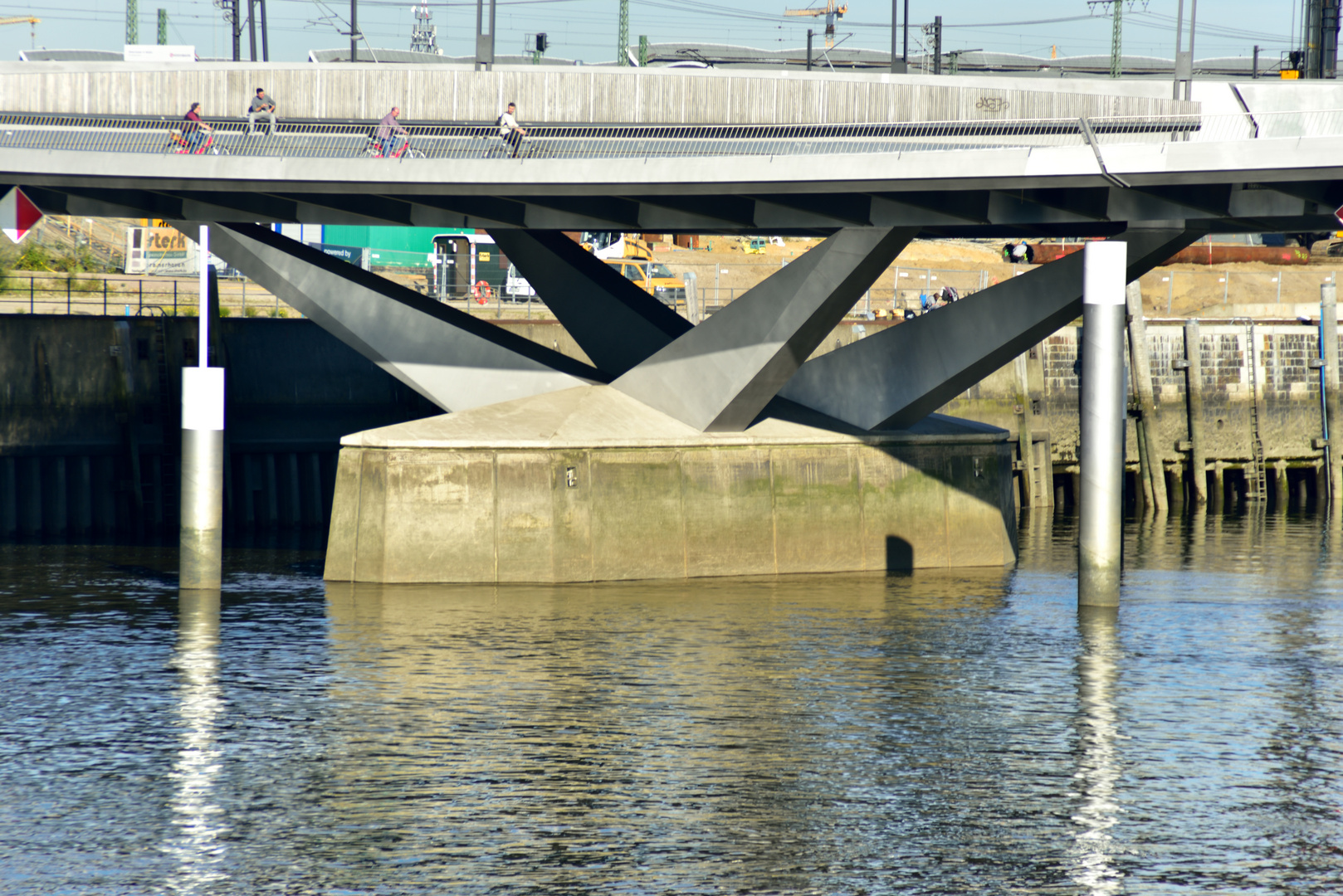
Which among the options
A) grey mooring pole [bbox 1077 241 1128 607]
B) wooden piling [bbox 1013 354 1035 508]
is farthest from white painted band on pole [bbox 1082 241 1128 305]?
wooden piling [bbox 1013 354 1035 508]

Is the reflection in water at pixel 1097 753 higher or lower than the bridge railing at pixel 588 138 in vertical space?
lower

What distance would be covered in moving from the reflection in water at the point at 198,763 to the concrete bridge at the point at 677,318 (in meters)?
6.90

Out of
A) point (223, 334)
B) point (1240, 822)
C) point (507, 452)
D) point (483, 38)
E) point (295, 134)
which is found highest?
point (483, 38)

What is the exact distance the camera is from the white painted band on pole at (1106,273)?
2997 centimetres

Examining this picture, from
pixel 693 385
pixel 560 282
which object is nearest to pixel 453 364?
pixel 560 282

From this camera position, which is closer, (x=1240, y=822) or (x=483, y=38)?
(x=1240, y=822)

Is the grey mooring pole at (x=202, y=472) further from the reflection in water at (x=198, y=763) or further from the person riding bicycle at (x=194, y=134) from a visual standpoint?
the person riding bicycle at (x=194, y=134)

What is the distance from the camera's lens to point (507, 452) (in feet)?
112

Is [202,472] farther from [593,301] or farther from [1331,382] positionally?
[1331,382]

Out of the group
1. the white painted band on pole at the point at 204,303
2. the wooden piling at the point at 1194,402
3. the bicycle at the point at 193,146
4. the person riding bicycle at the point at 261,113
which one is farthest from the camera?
the wooden piling at the point at 1194,402

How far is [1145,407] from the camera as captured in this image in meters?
58.1

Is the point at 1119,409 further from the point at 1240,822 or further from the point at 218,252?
the point at 218,252

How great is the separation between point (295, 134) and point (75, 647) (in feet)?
44.6

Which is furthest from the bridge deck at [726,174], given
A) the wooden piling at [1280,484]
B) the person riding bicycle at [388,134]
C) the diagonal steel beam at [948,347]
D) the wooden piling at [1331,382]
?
the wooden piling at [1331,382]
